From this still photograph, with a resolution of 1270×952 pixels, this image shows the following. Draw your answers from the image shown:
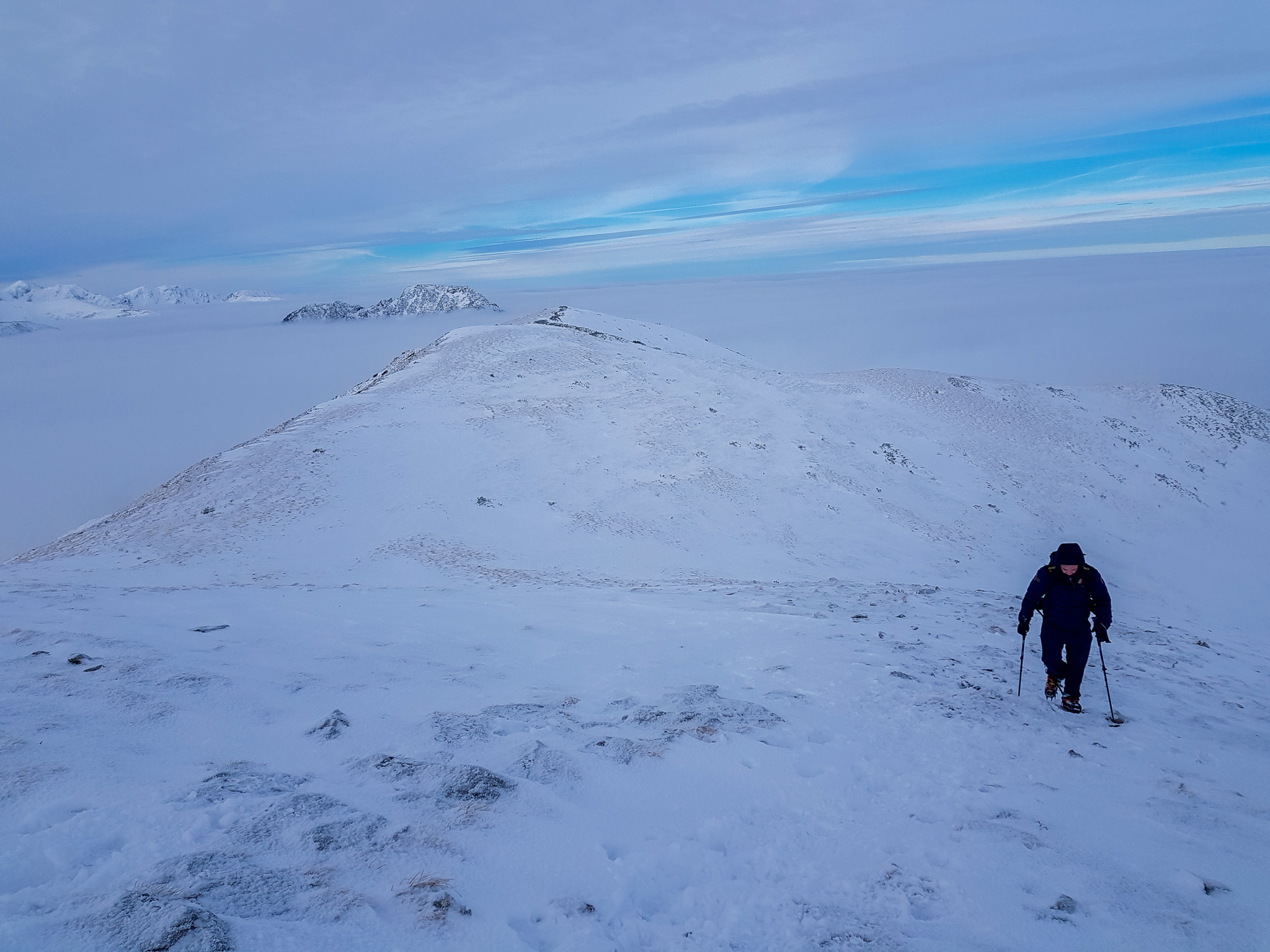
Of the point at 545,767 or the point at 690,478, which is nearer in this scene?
the point at 545,767

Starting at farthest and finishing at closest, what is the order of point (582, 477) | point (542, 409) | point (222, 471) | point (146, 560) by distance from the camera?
point (542, 409) → point (582, 477) → point (222, 471) → point (146, 560)

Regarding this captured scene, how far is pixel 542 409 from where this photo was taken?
109 feet

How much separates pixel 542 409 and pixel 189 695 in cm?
2628

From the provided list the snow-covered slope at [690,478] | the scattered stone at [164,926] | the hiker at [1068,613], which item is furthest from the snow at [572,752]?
the hiker at [1068,613]

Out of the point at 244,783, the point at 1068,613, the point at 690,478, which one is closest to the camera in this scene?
the point at 244,783

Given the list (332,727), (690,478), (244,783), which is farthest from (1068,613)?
(690,478)

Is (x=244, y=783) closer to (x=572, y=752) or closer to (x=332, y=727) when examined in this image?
(x=332, y=727)

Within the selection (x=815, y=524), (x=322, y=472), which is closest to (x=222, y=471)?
(x=322, y=472)

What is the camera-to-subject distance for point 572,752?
23.7 feet

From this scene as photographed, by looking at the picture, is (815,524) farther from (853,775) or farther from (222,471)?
(222,471)

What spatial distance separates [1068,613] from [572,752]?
7017 millimetres

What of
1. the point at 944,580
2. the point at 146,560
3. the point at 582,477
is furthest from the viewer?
the point at 582,477

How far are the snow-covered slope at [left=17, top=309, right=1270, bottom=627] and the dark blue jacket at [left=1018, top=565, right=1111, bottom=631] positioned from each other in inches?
454

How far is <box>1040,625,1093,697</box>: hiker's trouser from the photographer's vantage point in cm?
912
